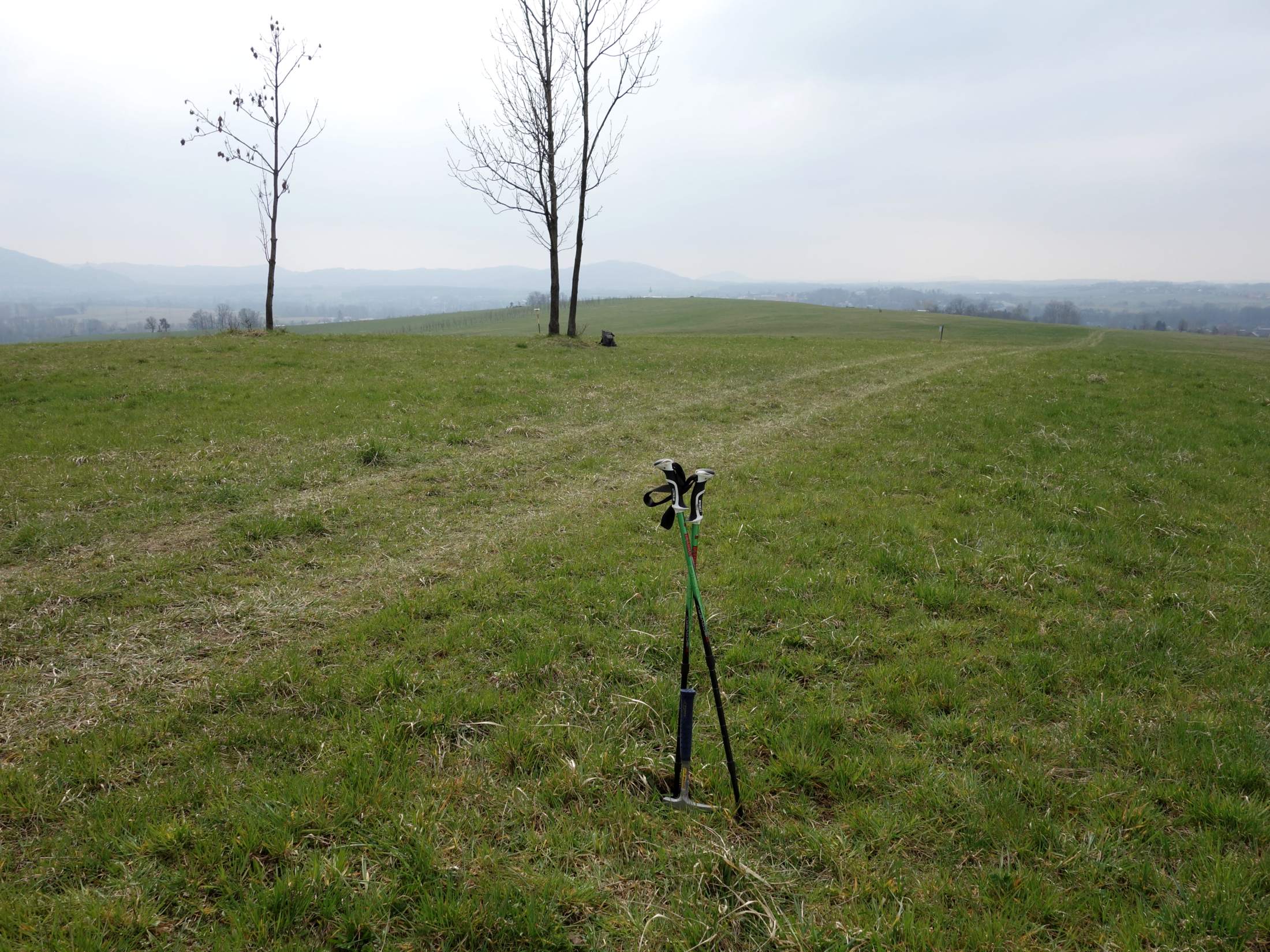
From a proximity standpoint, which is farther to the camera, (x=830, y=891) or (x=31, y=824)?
(x=31, y=824)

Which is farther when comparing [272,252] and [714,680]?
[272,252]

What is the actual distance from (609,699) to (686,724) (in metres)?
1.47

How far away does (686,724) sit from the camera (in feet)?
14.6

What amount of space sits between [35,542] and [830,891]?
1047 cm

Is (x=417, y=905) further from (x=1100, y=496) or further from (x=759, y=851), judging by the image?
(x=1100, y=496)

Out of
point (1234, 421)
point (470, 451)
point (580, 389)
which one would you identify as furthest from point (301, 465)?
point (1234, 421)

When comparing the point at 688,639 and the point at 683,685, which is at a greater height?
the point at 688,639

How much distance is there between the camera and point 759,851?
427 cm

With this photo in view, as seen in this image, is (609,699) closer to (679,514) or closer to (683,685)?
(683,685)

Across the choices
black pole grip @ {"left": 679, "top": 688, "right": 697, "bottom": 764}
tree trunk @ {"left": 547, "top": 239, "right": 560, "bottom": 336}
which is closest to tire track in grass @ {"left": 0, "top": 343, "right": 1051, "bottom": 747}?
black pole grip @ {"left": 679, "top": 688, "right": 697, "bottom": 764}

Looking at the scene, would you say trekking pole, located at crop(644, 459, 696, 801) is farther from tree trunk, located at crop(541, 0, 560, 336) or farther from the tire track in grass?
tree trunk, located at crop(541, 0, 560, 336)

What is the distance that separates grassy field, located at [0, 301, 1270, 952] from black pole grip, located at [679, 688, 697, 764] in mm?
435

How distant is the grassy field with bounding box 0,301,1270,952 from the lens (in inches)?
151

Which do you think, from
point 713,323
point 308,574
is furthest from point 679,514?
point 713,323
